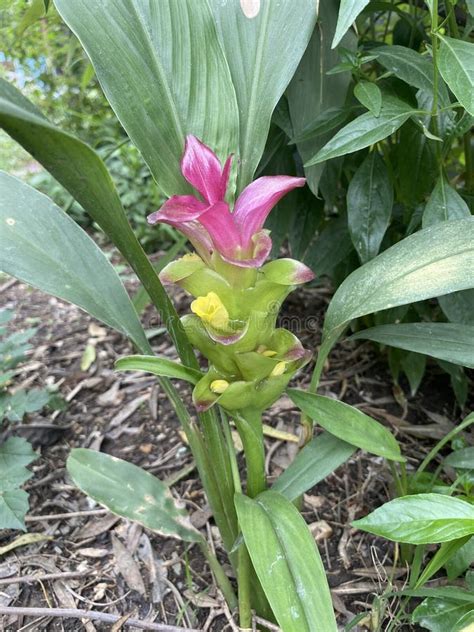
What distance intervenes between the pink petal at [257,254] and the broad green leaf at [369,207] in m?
0.26

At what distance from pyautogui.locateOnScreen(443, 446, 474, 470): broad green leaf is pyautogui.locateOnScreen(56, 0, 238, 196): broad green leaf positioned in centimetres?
53

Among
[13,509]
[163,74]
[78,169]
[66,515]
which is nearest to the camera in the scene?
[78,169]

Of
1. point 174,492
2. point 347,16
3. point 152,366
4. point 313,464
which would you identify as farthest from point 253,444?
point 347,16

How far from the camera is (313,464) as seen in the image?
715mm

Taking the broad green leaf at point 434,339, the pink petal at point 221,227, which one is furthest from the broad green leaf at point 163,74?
the broad green leaf at point 434,339

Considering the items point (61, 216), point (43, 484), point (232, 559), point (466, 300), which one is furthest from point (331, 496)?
point (61, 216)

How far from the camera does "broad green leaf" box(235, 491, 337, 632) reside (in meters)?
0.55

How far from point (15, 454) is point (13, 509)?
0.11 metres

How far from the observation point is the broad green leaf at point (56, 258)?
626 millimetres

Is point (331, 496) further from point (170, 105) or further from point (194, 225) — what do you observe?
point (170, 105)

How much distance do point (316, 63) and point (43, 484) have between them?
94 centimetres

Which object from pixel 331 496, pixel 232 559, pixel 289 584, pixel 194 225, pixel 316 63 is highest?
pixel 316 63

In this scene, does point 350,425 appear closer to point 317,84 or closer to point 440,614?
point 440,614

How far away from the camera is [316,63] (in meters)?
0.89
